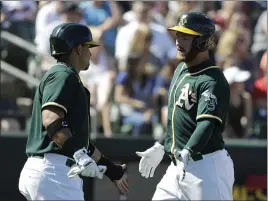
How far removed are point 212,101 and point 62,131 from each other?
1.25 meters

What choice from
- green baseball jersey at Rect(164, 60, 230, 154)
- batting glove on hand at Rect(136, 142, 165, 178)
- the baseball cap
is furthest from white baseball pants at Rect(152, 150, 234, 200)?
the baseball cap

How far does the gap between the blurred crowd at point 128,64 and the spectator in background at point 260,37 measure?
0.01m

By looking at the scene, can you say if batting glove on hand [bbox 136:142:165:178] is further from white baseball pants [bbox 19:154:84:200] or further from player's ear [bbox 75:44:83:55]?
player's ear [bbox 75:44:83:55]

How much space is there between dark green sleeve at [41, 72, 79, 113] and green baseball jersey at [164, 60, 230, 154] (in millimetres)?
1009

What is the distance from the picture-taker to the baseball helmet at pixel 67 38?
5883 mm

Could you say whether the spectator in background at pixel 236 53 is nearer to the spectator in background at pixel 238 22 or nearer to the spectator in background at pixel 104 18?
Result: the spectator in background at pixel 238 22

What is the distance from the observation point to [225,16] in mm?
11641

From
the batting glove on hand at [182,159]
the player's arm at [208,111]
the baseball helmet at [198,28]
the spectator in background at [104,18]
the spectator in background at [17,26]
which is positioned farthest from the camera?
the spectator in background at [104,18]

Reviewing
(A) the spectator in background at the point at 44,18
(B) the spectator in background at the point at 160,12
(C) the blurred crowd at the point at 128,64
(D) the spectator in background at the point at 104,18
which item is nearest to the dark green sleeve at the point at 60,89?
(C) the blurred crowd at the point at 128,64

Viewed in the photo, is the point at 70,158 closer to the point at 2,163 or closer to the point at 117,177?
the point at 117,177

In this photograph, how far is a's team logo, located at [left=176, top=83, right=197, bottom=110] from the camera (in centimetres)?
622

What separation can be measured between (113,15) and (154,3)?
98 cm

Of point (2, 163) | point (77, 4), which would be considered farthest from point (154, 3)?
point (2, 163)

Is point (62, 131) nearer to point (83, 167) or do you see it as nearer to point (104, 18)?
point (83, 167)
